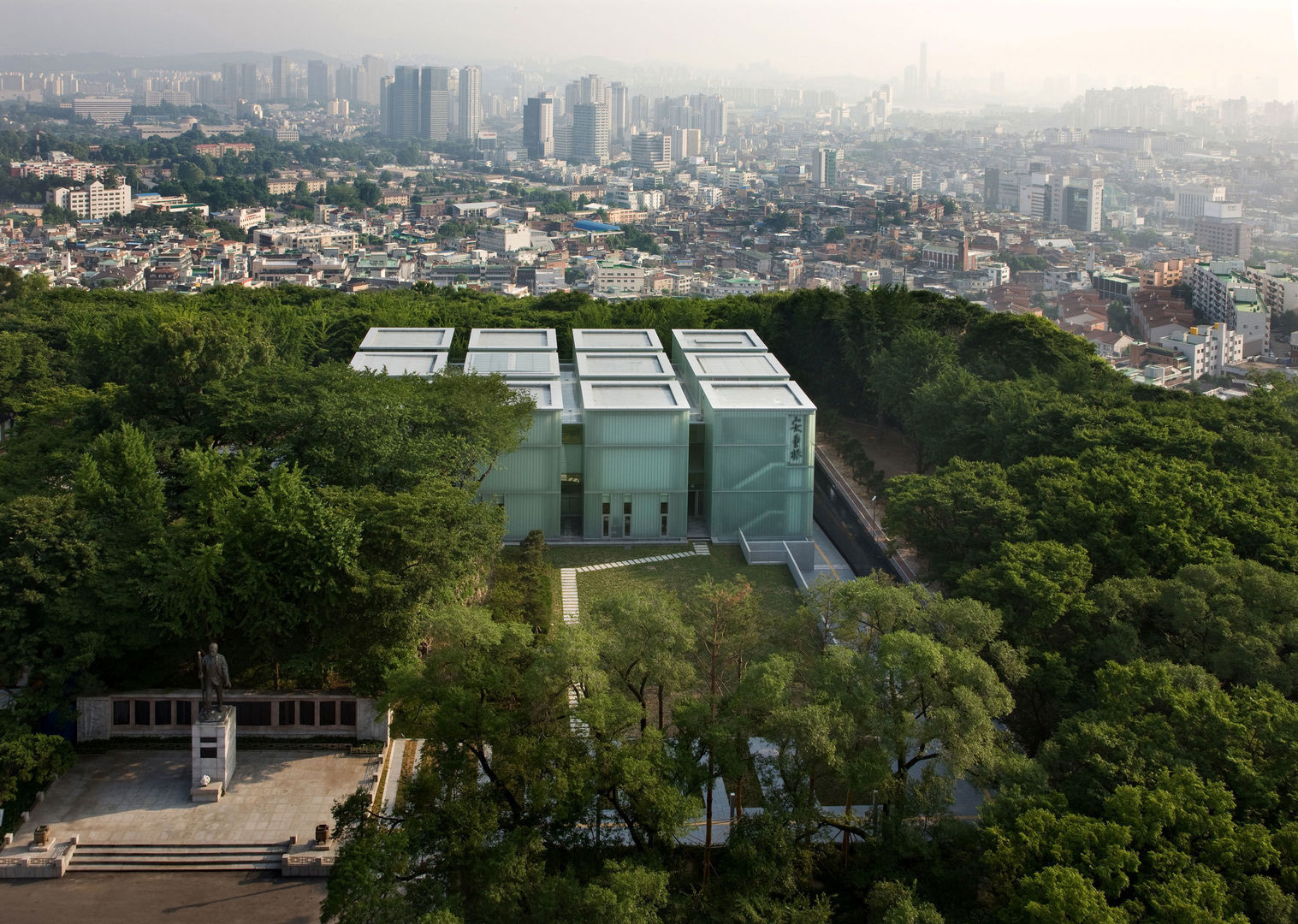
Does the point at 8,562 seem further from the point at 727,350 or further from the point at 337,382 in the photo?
the point at 727,350

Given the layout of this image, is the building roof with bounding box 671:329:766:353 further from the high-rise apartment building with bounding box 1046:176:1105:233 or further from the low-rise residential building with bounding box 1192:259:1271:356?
the high-rise apartment building with bounding box 1046:176:1105:233

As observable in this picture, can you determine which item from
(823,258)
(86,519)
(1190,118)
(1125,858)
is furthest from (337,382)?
(1190,118)

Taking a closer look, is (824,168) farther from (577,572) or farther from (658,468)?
(577,572)

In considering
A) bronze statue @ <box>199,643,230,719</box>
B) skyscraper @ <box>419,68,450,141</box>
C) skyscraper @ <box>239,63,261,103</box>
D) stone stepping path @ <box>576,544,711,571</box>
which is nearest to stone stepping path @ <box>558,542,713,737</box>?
stone stepping path @ <box>576,544,711,571</box>

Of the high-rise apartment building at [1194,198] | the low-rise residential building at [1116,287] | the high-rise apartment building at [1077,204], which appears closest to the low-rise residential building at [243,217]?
the low-rise residential building at [1116,287]

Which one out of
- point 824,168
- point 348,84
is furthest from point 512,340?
point 348,84
